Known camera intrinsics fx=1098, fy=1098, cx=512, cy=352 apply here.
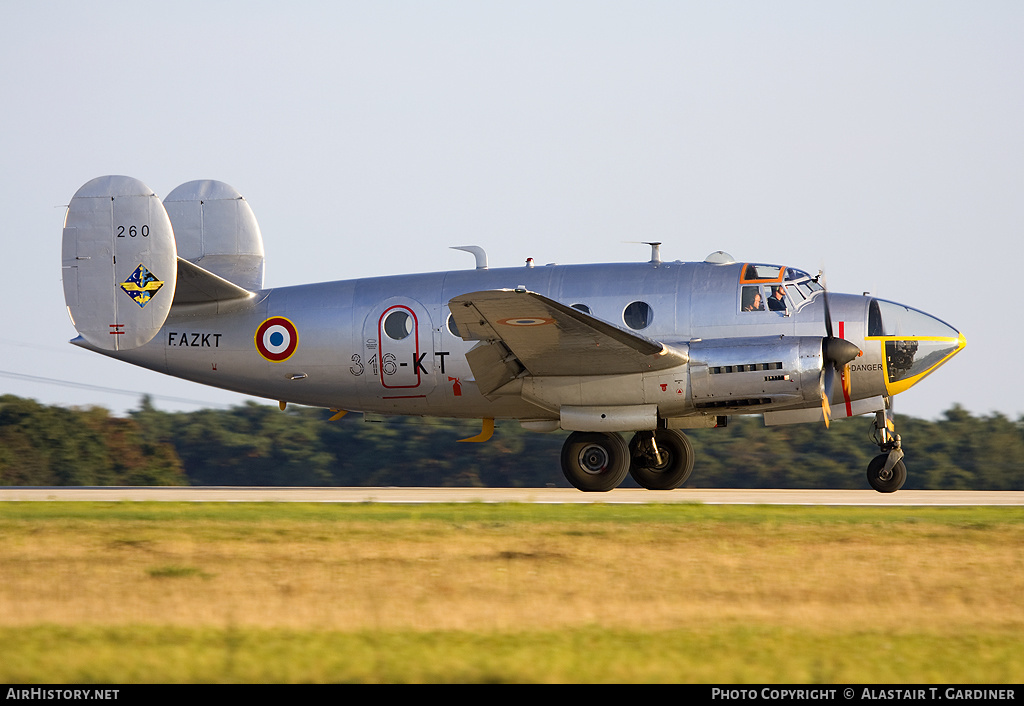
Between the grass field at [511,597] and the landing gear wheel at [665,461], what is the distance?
446 cm

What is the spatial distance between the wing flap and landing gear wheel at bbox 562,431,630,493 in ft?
4.32

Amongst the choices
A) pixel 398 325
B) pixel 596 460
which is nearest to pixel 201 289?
pixel 398 325

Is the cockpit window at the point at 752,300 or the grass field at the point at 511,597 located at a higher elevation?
the cockpit window at the point at 752,300

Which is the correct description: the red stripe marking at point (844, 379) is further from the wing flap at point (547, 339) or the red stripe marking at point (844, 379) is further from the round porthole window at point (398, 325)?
the round porthole window at point (398, 325)

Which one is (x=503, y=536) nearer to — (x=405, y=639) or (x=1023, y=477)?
(x=405, y=639)

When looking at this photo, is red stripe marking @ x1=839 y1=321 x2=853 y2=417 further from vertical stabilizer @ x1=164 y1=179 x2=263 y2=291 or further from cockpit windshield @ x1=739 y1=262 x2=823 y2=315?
vertical stabilizer @ x1=164 y1=179 x2=263 y2=291

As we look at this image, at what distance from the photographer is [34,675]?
6.50 metres

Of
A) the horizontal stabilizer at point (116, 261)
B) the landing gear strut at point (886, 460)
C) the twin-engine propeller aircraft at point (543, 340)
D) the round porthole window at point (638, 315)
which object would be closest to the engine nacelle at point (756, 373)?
the twin-engine propeller aircraft at point (543, 340)

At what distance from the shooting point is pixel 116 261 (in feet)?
61.7

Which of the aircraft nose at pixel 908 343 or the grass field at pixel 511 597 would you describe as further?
the aircraft nose at pixel 908 343

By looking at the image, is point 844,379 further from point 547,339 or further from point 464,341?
point 464,341

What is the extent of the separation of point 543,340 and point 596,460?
252 centimetres

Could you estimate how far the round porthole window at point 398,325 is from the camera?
19797 millimetres

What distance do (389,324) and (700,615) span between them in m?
12.3
